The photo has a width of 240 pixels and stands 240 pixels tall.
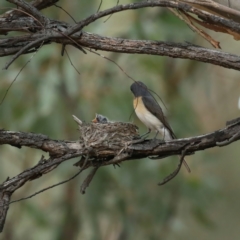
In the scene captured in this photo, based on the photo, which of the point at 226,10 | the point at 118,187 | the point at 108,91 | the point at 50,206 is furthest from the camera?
the point at 50,206

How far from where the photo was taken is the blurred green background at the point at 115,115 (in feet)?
18.5

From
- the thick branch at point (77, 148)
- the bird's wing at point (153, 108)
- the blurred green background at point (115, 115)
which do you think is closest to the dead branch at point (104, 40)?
the thick branch at point (77, 148)

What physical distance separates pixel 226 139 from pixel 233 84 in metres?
4.35

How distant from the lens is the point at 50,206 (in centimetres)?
681

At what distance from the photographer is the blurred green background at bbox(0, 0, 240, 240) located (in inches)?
222

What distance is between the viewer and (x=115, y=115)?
5.46m

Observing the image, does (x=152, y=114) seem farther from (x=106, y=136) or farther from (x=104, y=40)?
(x=104, y=40)

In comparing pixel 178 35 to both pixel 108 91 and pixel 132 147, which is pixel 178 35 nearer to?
pixel 108 91

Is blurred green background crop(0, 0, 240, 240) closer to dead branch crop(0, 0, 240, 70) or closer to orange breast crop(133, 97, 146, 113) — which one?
orange breast crop(133, 97, 146, 113)

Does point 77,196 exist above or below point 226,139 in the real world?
below

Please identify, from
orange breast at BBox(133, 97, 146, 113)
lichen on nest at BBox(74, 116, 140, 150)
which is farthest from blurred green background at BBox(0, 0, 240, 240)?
lichen on nest at BBox(74, 116, 140, 150)

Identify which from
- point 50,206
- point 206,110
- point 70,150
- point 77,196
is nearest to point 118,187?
point 77,196

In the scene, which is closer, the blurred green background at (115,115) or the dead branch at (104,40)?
the dead branch at (104,40)

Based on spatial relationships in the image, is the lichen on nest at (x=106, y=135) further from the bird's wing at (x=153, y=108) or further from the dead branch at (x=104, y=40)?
the bird's wing at (x=153, y=108)
